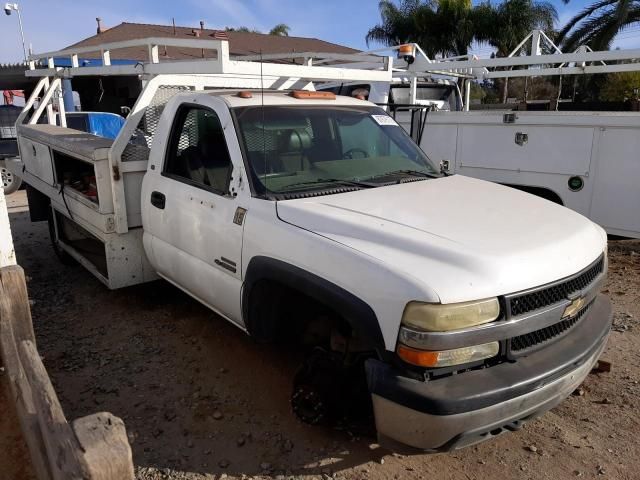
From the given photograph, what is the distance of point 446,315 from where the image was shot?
2.29 m

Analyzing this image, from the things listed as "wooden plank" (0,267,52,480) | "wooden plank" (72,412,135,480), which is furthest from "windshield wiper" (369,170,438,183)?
"wooden plank" (72,412,135,480)

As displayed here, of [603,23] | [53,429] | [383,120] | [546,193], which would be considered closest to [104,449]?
[53,429]

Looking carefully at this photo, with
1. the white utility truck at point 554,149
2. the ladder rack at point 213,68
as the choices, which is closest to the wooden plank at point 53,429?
the ladder rack at point 213,68

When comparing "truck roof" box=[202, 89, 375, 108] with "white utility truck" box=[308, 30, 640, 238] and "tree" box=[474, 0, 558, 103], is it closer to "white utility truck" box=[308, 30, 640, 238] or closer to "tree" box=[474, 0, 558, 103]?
"white utility truck" box=[308, 30, 640, 238]

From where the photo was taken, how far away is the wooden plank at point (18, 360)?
217 centimetres

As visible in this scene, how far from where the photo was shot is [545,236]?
2.77 m

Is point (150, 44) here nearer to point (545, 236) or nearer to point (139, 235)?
point (139, 235)

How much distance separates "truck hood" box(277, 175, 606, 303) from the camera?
238cm

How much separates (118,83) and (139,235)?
1367 cm

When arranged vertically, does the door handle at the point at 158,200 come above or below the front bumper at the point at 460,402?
above

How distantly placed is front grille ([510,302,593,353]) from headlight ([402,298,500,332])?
0.98 feet

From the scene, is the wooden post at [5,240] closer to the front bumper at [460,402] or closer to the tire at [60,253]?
the front bumper at [460,402]

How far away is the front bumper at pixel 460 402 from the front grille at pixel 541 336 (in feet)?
0.19

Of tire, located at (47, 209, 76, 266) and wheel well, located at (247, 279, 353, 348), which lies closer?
wheel well, located at (247, 279, 353, 348)
